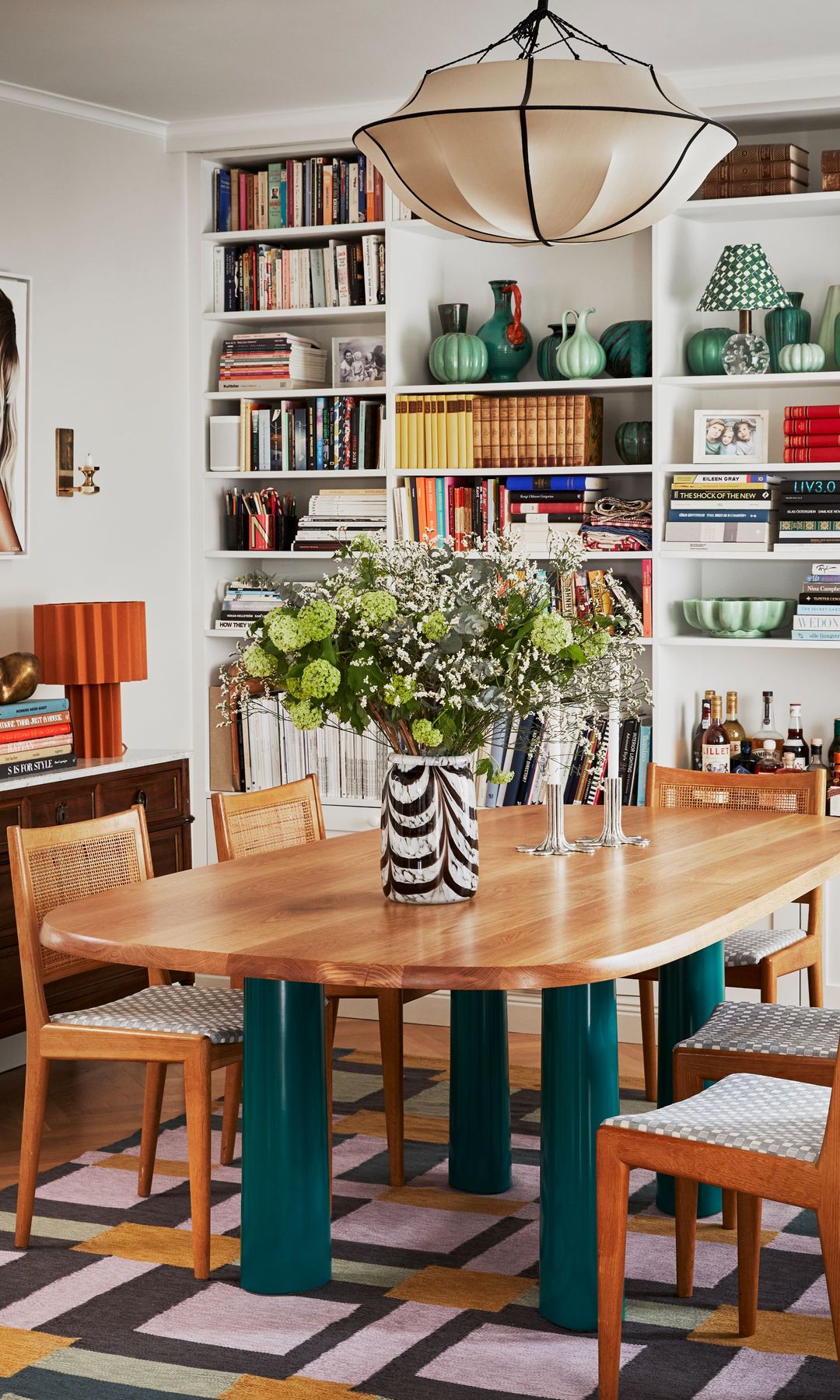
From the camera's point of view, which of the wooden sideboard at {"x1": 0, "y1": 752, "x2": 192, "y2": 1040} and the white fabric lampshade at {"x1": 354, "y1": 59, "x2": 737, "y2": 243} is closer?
the white fabric lampshade at {"x1": 354, "y1": 59, "x2": 737, "y2": 243}

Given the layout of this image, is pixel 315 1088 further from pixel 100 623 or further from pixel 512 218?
pixel 100 623

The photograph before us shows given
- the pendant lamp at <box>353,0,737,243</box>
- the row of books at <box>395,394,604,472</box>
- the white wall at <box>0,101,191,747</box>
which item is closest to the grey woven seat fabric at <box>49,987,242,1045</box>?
the pendant lamp at <box>353,0,737,243</box>

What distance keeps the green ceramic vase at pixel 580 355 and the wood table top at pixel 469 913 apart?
1.85 m

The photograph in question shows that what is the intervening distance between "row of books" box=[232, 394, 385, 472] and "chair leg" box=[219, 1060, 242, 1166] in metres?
2.31

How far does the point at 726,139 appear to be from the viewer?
2.70 metres

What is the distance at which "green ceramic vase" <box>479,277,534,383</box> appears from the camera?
5.23 meters

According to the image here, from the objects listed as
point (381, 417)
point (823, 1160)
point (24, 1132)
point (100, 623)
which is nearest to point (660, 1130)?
point (823, 1160)

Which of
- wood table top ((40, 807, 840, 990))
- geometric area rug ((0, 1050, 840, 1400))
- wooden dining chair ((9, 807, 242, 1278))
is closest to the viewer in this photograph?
wood table top ((40, 807, 840, 990))

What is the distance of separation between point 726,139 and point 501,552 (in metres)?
0.83

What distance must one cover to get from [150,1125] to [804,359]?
2.91 m

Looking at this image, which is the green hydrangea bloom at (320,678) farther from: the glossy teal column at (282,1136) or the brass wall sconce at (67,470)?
the brass wall sconce at (67,470)

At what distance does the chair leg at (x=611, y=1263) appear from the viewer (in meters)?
2.48

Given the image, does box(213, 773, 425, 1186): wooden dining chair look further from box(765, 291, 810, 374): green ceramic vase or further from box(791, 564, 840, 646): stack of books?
box(765, 291, 810, 374): green ceramic vase

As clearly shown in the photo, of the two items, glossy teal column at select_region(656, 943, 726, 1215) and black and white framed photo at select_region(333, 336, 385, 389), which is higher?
black and white framed photo at select_region(333, 336, 385, 389)
